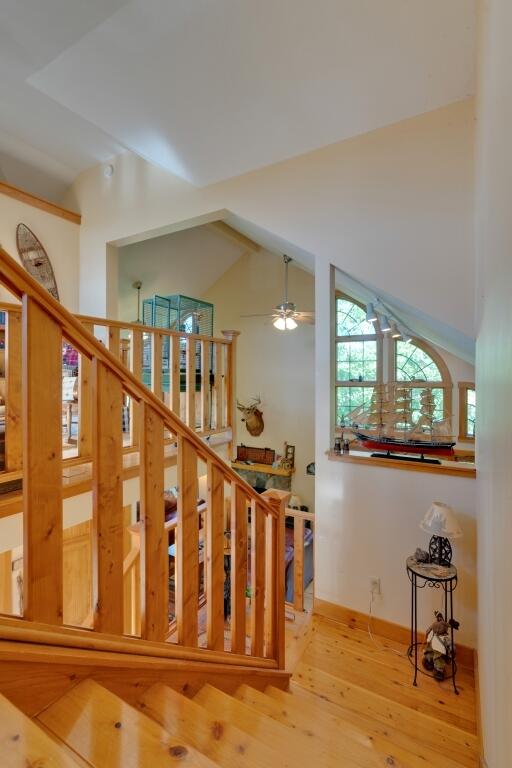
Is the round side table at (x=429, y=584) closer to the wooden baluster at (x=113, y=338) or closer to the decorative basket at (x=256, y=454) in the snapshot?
the wooden baluster at (x=113, y=338)

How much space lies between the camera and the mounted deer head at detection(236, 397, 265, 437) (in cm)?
733

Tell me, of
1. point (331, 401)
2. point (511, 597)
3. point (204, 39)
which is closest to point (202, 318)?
point (331, 401)

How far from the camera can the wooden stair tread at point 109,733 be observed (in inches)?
28.4

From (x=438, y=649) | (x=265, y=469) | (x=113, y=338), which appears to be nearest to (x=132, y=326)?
(x=113, y=338)

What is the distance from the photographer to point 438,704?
2072 mm

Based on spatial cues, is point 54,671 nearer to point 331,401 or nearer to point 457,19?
point 331,401

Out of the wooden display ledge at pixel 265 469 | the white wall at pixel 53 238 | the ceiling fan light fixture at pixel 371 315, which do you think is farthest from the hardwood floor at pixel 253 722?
the wooden display ledge at pixel 265 469

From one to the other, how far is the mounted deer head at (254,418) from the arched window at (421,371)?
372 centimetres

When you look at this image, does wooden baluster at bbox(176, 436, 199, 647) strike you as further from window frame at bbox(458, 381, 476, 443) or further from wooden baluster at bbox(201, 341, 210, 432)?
window frame at bbox(458, 381, 476, 443)

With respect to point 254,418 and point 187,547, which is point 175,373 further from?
point 254,418

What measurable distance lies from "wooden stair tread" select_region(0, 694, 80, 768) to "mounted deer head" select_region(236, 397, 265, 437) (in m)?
6.67

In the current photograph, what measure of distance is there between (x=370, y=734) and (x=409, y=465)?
4.92 ft

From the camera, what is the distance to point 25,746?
24.4 inches

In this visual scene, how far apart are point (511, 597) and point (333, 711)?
1.77m
